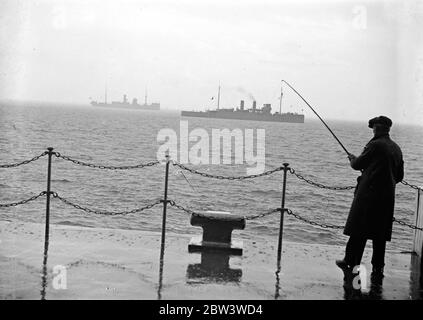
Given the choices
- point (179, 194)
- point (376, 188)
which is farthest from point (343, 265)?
point (179, 194)

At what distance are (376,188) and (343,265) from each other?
1187 millimetres

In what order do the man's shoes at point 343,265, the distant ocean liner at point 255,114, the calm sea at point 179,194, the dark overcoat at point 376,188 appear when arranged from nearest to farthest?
the dark overcoat at point 376,188, the man's shoes at point 343,265, the calm sea at point 179,194, the distant ocean liner at point 255,114

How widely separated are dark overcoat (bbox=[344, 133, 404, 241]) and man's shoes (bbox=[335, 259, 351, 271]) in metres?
0.53

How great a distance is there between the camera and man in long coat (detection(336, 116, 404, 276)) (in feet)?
21.7

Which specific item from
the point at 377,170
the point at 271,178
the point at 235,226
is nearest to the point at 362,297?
the point at 377,170

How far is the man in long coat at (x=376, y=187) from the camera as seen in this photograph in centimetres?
661

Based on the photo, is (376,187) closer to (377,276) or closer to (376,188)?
(376,188)

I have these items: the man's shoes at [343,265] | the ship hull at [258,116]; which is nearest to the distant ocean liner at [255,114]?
the ship hull at [258,116]

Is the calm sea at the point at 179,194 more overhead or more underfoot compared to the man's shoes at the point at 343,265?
more underfoot

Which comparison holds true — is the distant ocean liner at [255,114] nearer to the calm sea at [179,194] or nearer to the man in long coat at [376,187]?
the calm sea at [179,194]

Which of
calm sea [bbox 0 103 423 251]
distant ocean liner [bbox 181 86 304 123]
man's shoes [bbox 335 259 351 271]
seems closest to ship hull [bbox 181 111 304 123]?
distant ocean liner [bbox 181 86 304 123]

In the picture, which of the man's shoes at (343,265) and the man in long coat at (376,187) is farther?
the man's shoes at (343,265)

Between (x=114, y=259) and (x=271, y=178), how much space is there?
3349 centimetres

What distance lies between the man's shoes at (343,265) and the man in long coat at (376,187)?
0.41 m
